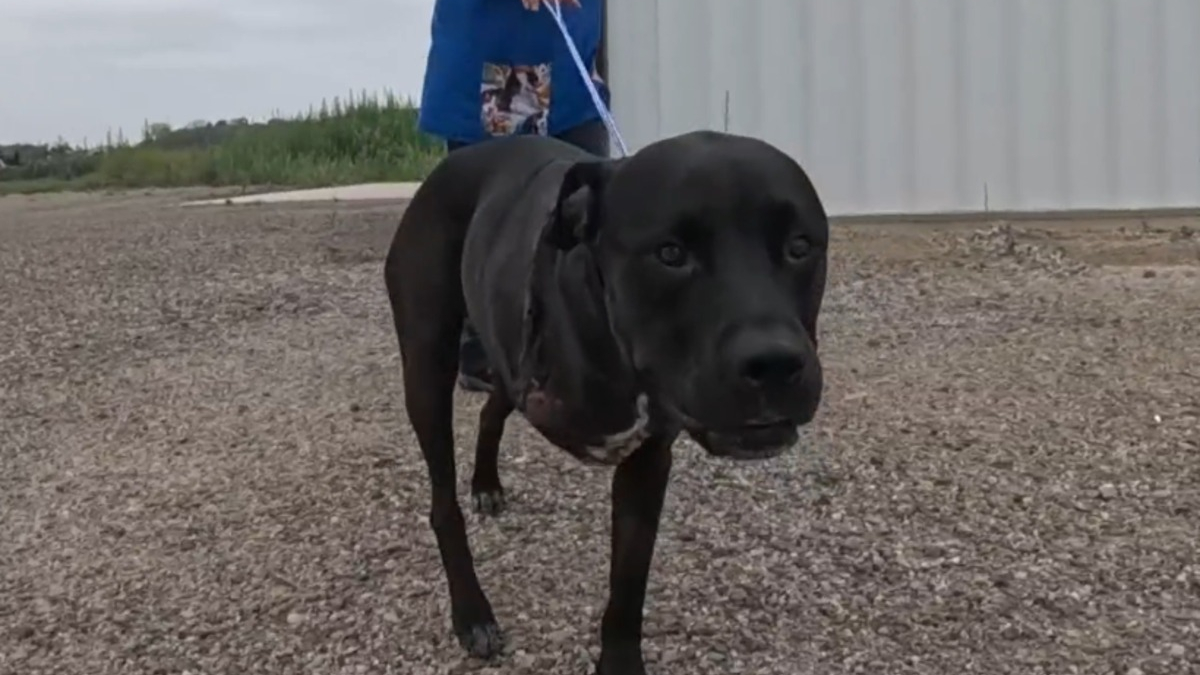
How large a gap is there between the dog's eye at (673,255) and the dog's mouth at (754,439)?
26 centimetres

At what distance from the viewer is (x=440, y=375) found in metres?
3.87

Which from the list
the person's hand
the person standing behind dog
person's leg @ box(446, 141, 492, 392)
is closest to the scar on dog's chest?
person's leg @ box(446, 141, 492, 392)

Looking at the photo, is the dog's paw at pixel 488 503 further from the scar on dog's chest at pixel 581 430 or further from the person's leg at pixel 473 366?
the scar on dog's chest at pixel 581 430

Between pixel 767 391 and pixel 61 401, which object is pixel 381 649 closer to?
pixel 767 391

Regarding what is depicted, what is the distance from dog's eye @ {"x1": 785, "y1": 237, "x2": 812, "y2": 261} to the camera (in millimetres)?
2680

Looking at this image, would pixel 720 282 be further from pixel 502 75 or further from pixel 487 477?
pixel 502 75

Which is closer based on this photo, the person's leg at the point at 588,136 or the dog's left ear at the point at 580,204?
the dog's left ear at the point at 580,204

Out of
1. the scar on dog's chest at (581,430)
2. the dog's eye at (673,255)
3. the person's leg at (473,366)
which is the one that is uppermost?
the dog's eye at (673,255)

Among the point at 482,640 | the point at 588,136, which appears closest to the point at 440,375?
the point at 482,640

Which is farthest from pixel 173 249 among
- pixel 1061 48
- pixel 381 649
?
pixel 381 649

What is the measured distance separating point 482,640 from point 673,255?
1.39m

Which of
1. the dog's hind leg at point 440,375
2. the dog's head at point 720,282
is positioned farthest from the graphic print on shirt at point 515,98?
the dog's head at point 720,282

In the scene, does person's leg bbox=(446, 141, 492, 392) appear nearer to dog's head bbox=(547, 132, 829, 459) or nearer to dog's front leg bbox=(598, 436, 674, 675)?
dog's front leg bbox=(598, 436, 674, 675)

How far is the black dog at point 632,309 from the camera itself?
2574 millimetres
